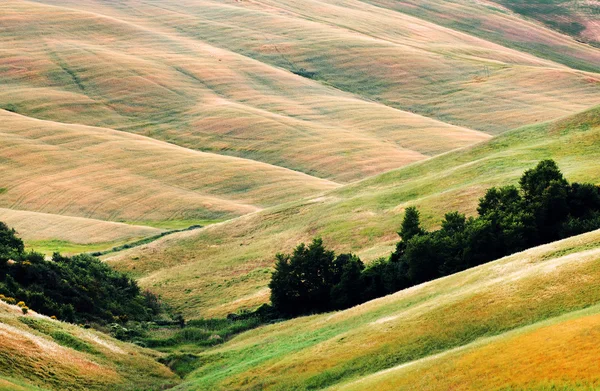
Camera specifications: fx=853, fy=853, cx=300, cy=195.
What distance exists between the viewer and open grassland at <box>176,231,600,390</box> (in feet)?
72.3

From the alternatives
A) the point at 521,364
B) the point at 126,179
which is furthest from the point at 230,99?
the point at 521,364

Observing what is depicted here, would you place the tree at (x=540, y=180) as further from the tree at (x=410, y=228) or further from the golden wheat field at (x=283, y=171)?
the tree at (x=410, y=228)

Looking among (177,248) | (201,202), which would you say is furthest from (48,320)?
(201,202)

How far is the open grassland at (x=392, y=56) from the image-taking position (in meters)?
131

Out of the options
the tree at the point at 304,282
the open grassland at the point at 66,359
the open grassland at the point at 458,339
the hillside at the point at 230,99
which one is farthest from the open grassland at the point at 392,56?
the open grassland at the point at 66,359

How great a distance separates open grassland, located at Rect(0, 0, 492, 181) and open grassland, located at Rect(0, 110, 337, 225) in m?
7.82

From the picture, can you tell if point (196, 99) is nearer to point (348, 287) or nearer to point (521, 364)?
point (348, 287)

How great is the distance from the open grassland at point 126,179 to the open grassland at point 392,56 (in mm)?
40607

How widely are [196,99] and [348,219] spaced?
6987cm

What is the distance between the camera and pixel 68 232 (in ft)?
255

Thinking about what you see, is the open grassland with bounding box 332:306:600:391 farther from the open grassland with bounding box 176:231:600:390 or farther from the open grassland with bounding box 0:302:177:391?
the open grassland with bounding box 0:302:177:391

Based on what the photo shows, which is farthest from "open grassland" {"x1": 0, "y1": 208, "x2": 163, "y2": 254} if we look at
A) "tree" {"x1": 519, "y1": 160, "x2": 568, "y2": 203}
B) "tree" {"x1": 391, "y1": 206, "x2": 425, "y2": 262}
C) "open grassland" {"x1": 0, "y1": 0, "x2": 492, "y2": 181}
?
"tree" {"x1": 519, "y1": 160, "x2": 568, "y2": 203}

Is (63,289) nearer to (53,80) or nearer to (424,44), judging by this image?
(53,80)

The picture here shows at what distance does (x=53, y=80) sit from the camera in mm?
132500
